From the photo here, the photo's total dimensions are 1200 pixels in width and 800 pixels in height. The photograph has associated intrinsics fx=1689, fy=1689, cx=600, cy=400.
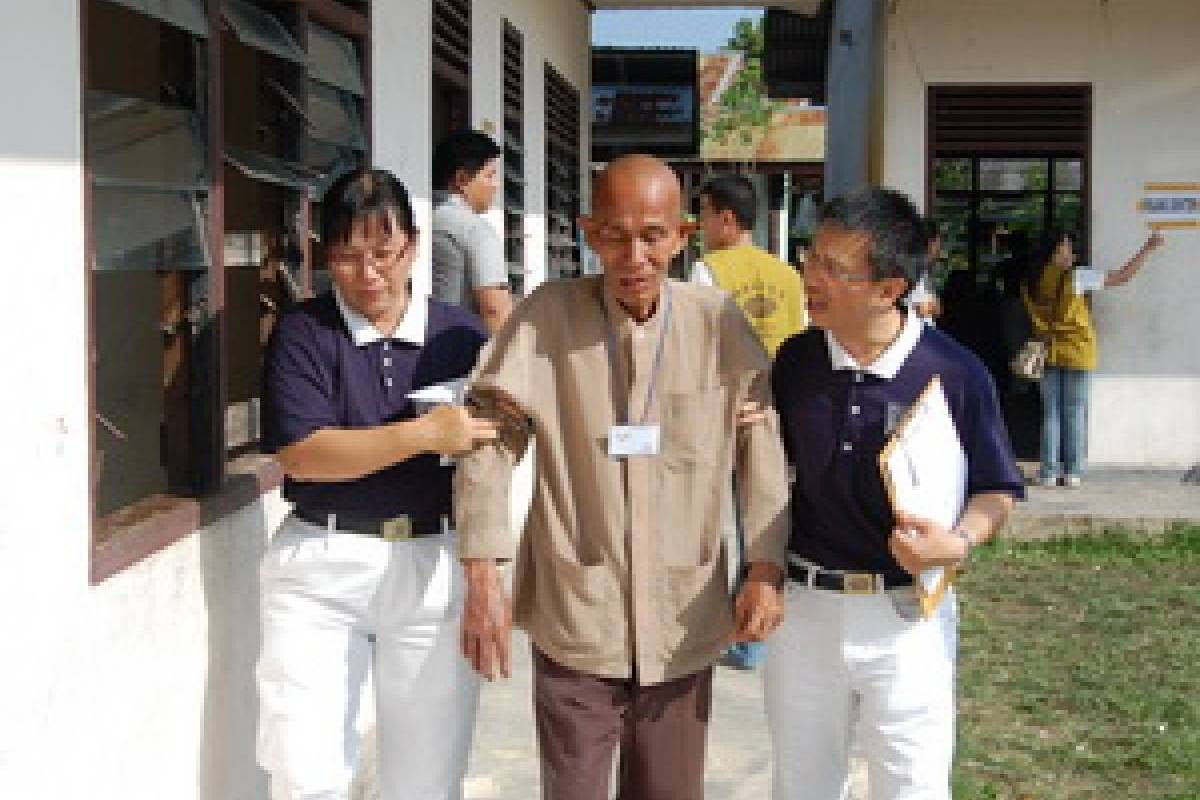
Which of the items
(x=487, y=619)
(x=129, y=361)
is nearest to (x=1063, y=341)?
(x=129, y=361)

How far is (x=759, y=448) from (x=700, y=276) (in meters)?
2.89

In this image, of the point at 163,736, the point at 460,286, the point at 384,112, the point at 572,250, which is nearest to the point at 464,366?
the point at 163,736

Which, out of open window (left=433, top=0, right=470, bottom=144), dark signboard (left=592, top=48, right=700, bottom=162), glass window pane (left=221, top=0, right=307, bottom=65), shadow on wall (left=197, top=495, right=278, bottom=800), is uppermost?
dark signboard (left=592, top=48, right=700, bottom=162)

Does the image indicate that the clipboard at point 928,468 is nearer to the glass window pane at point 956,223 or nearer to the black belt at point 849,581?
the black belt at point 849,581

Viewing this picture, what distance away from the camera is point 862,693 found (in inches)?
123

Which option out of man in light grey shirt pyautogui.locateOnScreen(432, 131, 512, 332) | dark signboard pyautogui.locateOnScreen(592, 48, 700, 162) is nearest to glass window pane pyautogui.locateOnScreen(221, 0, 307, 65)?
man in light grey shirt pyautogui.locateOnScreen(432, 131, 512, 332)

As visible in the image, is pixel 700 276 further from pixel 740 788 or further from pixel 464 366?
pixel 464 366

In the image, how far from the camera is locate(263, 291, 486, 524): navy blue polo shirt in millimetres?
3166

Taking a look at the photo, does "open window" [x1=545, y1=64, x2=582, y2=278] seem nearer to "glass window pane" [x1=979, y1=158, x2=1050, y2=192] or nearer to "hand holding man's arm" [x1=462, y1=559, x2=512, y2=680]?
"glass window pane" [x1=979, y1=158, x2=1050, y2=192]

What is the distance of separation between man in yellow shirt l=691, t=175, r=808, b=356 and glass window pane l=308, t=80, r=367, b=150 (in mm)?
1327

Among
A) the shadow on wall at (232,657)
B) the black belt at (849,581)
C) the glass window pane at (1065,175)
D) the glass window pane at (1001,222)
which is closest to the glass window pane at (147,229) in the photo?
the shadow on wall at (232,657)

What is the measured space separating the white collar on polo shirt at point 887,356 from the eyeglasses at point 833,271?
0.43 feet

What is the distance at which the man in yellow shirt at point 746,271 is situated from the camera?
5836 mm

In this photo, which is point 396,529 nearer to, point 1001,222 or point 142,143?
point 142,143
